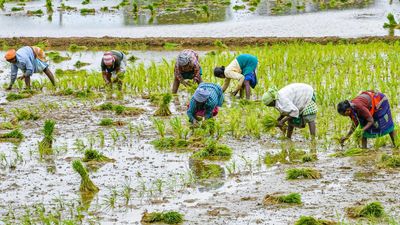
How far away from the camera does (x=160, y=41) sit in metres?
17.8

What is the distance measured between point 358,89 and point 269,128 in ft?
9.18

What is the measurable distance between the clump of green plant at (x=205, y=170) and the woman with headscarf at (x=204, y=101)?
36.0 inches

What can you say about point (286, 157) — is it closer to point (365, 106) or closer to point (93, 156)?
point (365, 106)

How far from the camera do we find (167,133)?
30.5ft

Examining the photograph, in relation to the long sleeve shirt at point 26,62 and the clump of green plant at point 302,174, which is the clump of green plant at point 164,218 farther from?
the long sleeve shirt at point 26,62

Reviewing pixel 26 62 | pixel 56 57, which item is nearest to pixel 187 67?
pixel 26 62

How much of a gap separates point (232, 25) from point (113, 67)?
10.3 m

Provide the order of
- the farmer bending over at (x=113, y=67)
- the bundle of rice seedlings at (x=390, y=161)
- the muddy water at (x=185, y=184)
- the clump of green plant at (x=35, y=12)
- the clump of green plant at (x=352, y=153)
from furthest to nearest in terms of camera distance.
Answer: the clump of green plant at (x=35, y=12) < the farmer bending over at (x=113, y=67) < the clump of green plant at (x=352, y=153) < the bundle of rice seedlings at (x=390, y=161) < the muddy water at (x=185, y=184)

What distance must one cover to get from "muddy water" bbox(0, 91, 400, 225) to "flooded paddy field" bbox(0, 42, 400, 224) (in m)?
0.01

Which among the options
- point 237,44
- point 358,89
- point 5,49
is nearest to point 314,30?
point 237,44

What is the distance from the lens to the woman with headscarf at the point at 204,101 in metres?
8.61

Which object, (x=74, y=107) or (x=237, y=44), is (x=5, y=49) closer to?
(x=237, y=44)

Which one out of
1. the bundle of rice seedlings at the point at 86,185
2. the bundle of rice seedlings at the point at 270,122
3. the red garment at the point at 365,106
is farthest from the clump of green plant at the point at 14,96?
the red garment at the point at 365,106

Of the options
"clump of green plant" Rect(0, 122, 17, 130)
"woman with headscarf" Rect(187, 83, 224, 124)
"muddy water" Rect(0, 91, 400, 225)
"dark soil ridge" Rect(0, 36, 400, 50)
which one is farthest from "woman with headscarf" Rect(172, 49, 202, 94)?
"dark soil ridge" Rect(0, 36, 400, 50)
